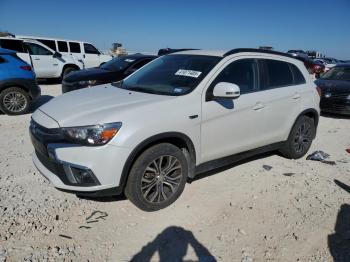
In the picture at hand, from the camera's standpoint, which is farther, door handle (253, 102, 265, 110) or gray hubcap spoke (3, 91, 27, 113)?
gray hubcap spoke (3, 91, 27, 113)

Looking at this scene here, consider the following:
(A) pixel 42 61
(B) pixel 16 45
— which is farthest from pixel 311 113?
(A) pixel 42 61

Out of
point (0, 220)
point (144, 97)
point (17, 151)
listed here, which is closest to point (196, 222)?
point (144, 97)

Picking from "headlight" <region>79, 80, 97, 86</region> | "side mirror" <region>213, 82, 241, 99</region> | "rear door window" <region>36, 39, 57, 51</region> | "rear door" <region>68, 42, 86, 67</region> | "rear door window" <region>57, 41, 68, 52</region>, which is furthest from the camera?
"rear door" <region>68, 42, 86, 67</region>

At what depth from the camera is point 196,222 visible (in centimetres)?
361

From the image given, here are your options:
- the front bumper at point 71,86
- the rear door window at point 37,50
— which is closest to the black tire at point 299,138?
the front bumper at point 71,86

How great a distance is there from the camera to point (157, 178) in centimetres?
369

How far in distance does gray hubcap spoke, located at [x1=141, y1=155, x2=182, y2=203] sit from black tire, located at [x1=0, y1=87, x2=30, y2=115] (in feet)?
19.2

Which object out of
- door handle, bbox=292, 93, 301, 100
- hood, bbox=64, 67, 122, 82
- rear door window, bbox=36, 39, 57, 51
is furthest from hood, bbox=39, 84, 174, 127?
rear door window, bbox=36, 39, 57, 51

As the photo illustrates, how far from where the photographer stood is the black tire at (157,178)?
346 centimetres

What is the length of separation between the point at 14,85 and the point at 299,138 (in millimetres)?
6602

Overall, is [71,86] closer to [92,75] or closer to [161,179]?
[92,75]

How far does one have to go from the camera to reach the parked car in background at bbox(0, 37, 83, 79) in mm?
12169

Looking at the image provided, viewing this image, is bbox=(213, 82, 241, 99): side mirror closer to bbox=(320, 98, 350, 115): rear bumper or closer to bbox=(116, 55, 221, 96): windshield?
bbox=(116, 55, 221, 96): windshield

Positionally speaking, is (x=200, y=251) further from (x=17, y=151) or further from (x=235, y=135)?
(x=17, y=151)
